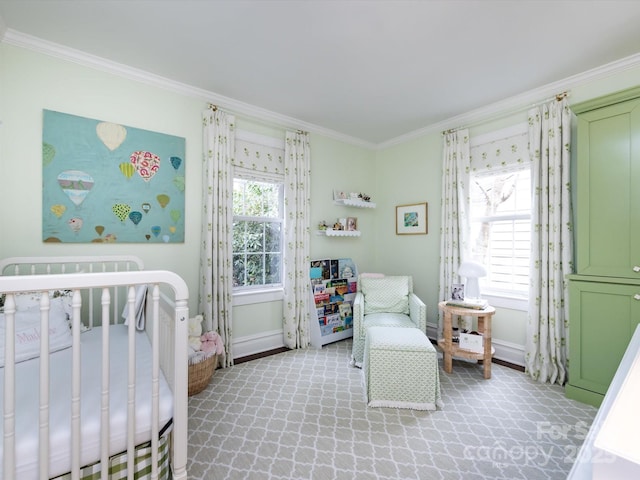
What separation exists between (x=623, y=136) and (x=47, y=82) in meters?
4.01

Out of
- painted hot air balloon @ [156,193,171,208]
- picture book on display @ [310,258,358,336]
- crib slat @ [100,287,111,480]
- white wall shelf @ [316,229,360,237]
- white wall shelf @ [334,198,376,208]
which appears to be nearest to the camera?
crib slat @ [100,287,111,480]

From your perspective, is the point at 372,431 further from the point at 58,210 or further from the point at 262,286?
the point at 58,210

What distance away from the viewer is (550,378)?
2418 millimetres

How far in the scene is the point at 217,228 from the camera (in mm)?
2688

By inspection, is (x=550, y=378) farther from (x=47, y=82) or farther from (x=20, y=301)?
(x=47, y=82)

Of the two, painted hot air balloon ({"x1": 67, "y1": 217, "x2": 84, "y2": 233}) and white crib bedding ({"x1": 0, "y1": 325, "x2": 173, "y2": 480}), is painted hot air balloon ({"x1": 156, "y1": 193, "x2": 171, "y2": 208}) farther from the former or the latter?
white crib bedding ({"x1": 0, "y1": 325, "x2": 173, "y2": 480})

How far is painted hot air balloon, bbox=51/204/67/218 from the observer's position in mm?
2064

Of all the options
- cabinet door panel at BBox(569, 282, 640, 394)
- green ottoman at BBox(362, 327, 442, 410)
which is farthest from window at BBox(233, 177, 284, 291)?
cabinet door panel at BBox(569, 282, 640, 394)

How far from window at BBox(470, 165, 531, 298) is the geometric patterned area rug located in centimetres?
88

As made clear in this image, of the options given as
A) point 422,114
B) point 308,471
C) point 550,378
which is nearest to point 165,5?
point 422,114

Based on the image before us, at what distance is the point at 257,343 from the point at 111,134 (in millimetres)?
2298

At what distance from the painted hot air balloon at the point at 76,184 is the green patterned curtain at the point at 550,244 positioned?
3.66 metres

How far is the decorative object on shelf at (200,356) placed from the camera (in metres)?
2.19

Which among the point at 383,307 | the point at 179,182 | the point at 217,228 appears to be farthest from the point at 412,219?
the point at 179,182
